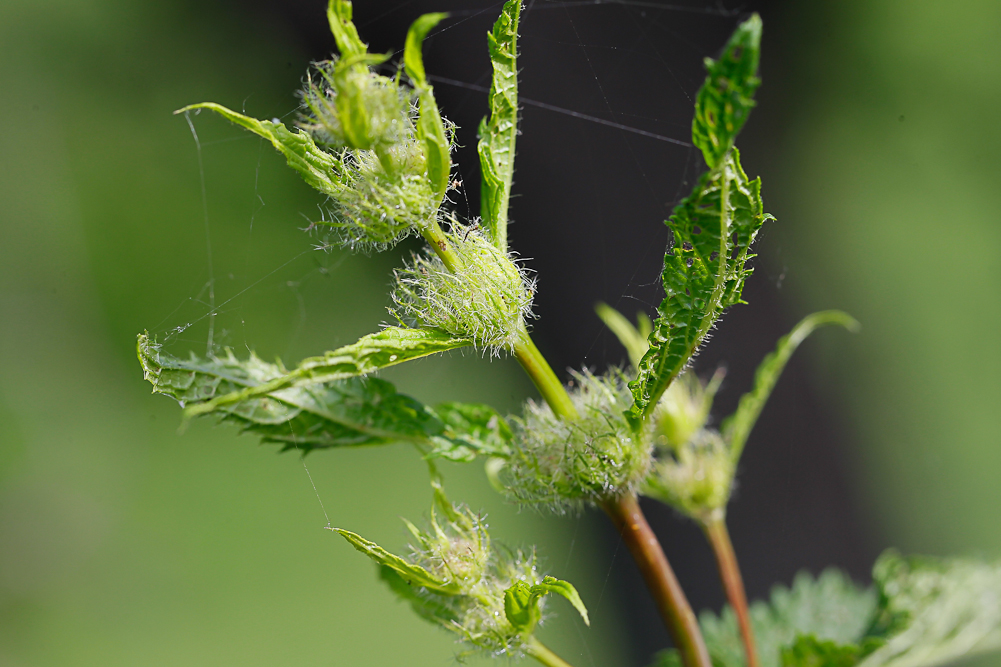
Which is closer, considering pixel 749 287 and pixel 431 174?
pixel 431 174

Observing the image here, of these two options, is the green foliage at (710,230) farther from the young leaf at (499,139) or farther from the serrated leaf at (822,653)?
the serrated leaf at (822,653)

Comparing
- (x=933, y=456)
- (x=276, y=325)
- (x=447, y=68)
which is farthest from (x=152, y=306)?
(x=933, y=456)

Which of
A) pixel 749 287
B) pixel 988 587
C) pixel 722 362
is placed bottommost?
pixel 988 587

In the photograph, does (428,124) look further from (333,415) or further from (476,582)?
(476,582)

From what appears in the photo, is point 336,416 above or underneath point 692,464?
above

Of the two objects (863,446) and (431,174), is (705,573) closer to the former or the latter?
(863,446)

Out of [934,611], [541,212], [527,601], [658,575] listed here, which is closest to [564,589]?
[527,601]

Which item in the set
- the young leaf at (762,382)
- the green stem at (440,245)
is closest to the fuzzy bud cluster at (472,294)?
the green stem at (440,245)
